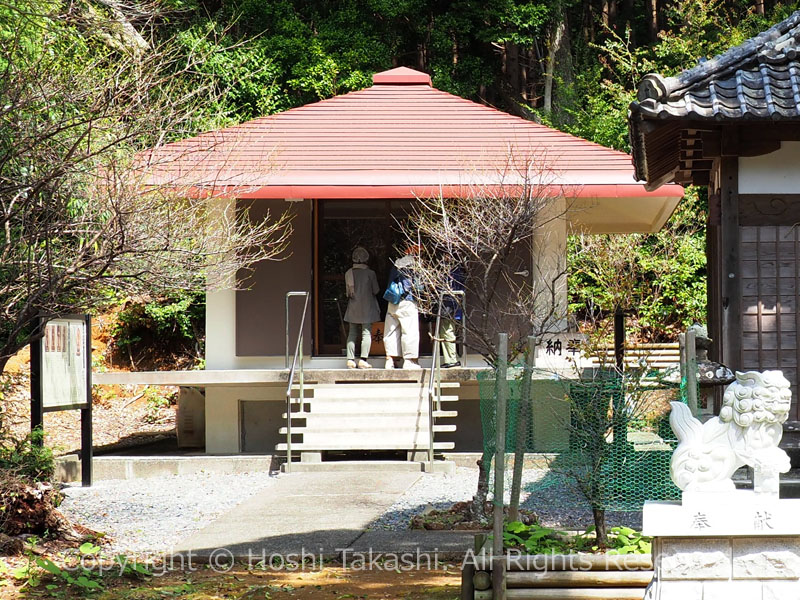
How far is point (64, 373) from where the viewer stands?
1216 centimetres

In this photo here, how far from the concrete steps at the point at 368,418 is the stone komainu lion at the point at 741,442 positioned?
24.7 ft

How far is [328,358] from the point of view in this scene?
1551 cm

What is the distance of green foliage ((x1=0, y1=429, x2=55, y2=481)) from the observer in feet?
32.7

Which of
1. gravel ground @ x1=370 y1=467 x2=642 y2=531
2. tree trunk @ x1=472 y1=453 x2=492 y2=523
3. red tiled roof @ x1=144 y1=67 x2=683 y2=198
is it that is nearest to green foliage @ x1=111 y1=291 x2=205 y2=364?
red tiled roof @ x1=144 y1=67 x2=683 y2=198

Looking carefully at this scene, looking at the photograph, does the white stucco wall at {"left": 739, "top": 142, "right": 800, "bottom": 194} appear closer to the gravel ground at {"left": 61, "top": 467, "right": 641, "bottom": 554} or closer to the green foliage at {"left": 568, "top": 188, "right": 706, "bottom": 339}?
the gravel ground at {"left": 61, "top": 467, "right": 641, "bottom": 554}

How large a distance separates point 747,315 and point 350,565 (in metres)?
3.93

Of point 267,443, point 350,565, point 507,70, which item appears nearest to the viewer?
point 350,565

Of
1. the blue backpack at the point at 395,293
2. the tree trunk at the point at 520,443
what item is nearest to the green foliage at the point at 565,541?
the tree trunk at the point at 520,443

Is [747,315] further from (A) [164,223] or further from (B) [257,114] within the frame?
(B) [257,114]

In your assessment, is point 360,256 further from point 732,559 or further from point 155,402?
→ point 732,559

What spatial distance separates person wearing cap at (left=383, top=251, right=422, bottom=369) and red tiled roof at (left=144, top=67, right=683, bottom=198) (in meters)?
1.31

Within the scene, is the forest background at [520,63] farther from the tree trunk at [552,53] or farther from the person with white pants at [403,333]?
the person with white pants at [403,333]

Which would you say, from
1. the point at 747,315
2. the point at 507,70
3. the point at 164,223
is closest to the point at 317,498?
the point at 164,223

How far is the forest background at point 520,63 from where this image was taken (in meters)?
23.0
